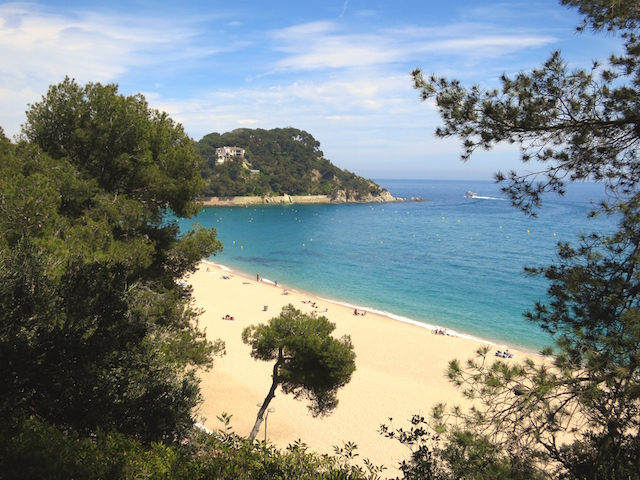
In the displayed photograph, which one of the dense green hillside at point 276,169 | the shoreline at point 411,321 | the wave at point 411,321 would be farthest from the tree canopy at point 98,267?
the dense green hillside at point 276,169

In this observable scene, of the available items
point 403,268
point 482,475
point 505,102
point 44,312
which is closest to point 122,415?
point 44,312

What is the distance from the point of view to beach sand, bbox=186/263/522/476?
1181cm

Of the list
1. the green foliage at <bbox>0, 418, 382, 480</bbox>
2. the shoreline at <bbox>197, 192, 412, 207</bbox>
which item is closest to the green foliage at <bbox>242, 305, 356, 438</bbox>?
the green foliage at <bbox>0, 418, 382, 480</bbox>

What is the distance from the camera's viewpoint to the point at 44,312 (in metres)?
4.38

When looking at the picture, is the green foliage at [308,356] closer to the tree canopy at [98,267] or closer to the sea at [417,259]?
the tree canopy at [98,267]

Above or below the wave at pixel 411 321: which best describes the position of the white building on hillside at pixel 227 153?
above

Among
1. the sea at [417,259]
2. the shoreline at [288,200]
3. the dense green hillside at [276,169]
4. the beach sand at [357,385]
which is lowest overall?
the beach sand at [357,385]

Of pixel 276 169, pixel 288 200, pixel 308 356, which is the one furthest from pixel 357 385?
pixel 276 169

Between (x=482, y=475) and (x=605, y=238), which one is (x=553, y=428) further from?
(x=605, y=238)

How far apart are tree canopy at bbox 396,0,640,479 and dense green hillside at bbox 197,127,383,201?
85.0 m

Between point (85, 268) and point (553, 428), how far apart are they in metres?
4.99

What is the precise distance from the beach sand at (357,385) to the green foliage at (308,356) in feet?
5.60

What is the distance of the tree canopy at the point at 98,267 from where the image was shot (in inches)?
170

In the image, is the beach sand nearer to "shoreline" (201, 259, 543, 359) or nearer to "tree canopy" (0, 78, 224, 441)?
"shoreline" (201, 259, 543, 359)
